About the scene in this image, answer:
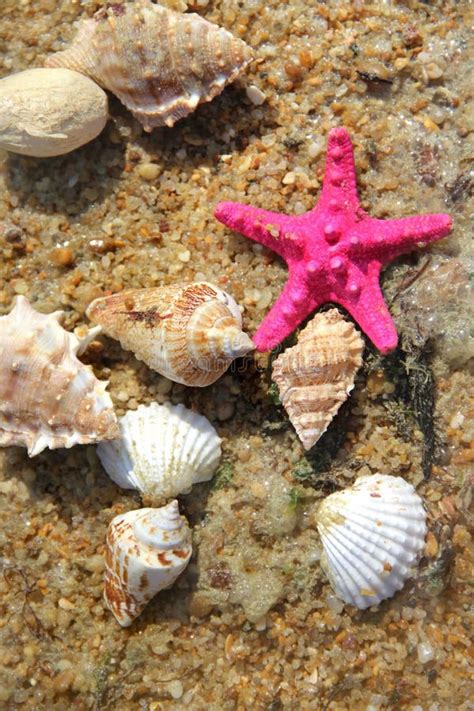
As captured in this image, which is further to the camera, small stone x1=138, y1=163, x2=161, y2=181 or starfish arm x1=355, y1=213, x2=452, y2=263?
small stone x1=138, y1=163, x2=161, y2=181

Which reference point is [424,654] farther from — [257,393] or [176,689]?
[257,393]

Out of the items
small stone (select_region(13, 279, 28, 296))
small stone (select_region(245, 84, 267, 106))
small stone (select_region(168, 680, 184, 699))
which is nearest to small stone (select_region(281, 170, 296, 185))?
small stone (select_region(245, 84, 267, 106))

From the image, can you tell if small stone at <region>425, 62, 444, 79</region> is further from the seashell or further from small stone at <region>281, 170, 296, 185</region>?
the seashell

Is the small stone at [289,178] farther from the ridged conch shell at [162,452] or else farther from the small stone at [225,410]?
the ridged conch shell at [162,452]

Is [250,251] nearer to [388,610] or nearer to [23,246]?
[23,246]

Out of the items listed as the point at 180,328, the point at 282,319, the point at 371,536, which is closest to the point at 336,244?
the point at 282,319

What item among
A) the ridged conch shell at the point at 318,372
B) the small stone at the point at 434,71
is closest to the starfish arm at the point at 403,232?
the ridged conch shell at the point at 318,372
